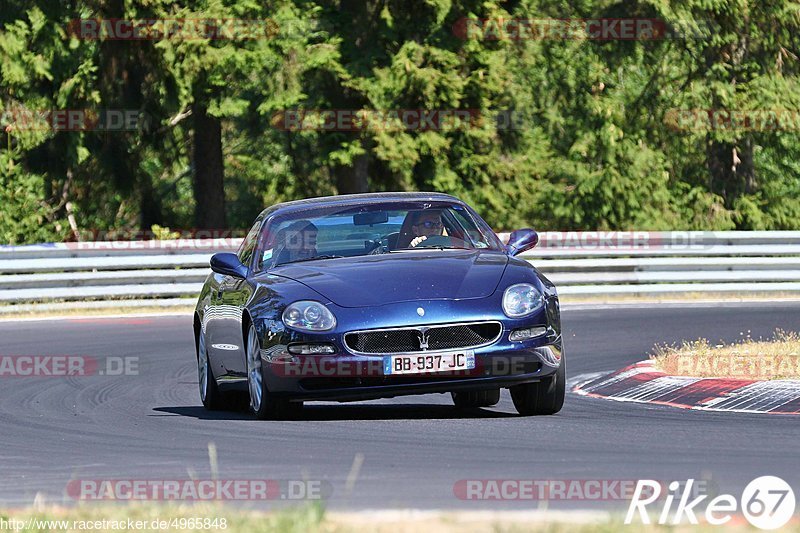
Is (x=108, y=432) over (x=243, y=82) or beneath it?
beneath

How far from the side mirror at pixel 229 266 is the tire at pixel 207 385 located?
0.95 meters

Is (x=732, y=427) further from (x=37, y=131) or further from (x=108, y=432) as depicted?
(x=37, y=131)

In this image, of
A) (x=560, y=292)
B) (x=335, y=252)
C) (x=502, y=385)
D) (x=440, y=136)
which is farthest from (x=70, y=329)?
(x=440, y=136)

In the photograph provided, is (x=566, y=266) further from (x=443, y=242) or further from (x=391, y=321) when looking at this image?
(x=391, y=321)

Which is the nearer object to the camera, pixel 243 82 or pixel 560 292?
pixel 560 292

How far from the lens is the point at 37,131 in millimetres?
32906

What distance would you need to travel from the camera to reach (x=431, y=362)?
9633 mm

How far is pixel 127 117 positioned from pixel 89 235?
696 centimetres

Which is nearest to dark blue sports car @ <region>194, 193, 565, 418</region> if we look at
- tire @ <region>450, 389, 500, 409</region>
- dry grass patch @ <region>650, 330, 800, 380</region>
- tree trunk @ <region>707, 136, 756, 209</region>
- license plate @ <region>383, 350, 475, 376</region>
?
license plate @ <region>383, 350, 475, 376</region>

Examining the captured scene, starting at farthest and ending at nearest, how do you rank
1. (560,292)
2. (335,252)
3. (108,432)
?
(560,292) → (335,252) → (108,432)

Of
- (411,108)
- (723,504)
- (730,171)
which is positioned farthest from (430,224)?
(730,171)

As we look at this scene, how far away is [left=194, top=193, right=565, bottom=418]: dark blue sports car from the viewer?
969 centimetres

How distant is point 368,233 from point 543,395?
1.77 meters

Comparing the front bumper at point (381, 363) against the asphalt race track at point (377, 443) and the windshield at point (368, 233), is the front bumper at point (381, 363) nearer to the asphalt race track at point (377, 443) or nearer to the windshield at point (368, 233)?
the asphalt race track at point (377, 443)
